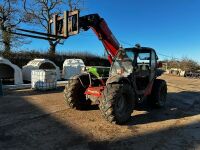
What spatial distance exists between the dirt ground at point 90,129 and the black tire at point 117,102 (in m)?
0.24

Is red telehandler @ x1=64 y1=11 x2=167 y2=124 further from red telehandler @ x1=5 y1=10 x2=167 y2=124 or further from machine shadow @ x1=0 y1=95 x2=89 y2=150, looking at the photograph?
machine shadow @ x1=0 y1=95 x2=89 y2=150

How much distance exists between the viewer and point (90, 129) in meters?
7.25

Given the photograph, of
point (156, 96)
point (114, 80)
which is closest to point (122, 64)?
point (114, 80)

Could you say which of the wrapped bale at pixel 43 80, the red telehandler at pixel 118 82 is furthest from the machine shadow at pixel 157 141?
the wrapped bale at pixel 43 80

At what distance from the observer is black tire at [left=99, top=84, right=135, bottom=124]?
750cm

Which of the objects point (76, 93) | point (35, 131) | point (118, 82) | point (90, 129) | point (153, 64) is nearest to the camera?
point (35, 131)

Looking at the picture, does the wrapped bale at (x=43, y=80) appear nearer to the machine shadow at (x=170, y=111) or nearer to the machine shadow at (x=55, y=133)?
the machine shadow at (x=55, y=133)

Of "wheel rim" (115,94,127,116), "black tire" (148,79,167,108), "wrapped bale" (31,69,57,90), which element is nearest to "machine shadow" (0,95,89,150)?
"wheel rim" (115,94,127,116)

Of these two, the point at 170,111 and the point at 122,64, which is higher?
the point at 122,64

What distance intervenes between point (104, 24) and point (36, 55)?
52.0 ft

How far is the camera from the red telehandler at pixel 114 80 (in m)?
7.73

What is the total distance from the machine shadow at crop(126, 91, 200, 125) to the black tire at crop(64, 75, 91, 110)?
5.78 feet

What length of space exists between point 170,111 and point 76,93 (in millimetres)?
3205

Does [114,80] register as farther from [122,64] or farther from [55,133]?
[55,133]
